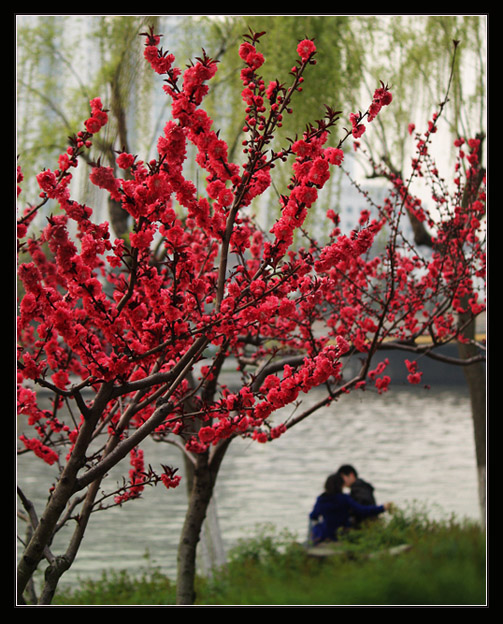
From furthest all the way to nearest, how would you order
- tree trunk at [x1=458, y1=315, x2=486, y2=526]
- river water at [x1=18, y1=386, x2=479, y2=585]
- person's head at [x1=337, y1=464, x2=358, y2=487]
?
river water at [x1=18, y1=386, x2=479, y2=585], person's head at [x1=337, y1=464, x2=358, y2=487], tree trunk at [x1=458, y1=315, x2=486, y2=526]

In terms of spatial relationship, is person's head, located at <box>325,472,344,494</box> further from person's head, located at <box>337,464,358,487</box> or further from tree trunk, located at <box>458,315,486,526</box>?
tree trunk, located at <box>458,315,486,526</box>

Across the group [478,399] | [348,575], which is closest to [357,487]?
[478,399]

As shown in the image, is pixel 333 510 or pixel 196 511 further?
pixel 333 510

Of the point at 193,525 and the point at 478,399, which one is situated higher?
the point at 478,399

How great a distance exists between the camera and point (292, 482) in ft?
41.4

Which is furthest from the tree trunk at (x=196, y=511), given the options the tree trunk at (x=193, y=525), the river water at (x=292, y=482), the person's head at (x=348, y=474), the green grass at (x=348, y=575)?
the person's head at (x=348, y=474)

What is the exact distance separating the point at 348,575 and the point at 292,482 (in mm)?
6289

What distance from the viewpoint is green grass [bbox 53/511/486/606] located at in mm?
5965

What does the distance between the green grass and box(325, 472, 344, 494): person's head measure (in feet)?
1.58

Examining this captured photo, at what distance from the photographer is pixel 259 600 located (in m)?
6.06

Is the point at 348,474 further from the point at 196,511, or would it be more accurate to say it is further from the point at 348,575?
the point at 196,511

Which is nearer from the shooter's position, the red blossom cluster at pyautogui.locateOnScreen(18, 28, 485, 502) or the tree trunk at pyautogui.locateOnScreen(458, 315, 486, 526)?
the red blossom cluster at pyautogui.locateOnScreen(18, 28, 485, 502)

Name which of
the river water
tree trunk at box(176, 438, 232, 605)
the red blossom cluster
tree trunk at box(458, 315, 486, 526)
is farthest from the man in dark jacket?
the red blossom cluster
